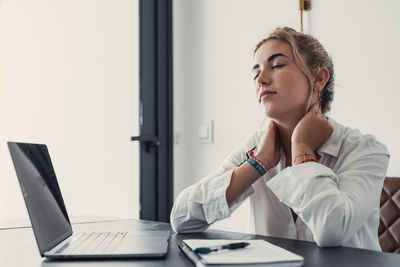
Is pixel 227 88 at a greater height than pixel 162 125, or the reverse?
pixel 227 88

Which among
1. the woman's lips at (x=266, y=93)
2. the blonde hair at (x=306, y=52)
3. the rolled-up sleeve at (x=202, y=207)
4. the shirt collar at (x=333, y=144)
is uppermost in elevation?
the blonde hair at (x=306, y=52)

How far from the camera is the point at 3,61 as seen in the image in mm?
2289

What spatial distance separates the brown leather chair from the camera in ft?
5.05

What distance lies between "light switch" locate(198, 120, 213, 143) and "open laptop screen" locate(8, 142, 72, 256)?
164 cm

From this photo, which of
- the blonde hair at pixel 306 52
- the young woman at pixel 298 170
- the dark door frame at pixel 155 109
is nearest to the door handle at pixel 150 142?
the dark door frame at pixel 155 109

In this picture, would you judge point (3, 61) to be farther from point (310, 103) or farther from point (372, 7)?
point (372, 7)

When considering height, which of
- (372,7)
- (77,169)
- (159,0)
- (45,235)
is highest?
(159,0)

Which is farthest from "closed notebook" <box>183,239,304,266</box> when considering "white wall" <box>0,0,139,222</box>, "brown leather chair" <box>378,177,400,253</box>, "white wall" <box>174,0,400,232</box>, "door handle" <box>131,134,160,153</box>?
"door handle" <box>131,134,160,153</box>

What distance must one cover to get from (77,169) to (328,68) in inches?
63.5

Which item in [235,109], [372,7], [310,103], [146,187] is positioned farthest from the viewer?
[146,187]

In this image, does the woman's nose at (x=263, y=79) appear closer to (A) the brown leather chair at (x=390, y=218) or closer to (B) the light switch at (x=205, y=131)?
(A) the brown leather chair at (x=390, y=218)

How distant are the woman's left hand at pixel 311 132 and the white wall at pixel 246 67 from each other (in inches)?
26.1

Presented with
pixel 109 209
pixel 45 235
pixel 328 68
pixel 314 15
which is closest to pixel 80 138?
pixel 109 209

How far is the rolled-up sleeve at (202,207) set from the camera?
120 centimetres
